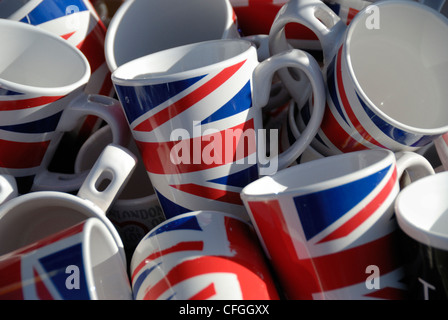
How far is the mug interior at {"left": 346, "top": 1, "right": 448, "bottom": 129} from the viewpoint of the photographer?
3.31 feet

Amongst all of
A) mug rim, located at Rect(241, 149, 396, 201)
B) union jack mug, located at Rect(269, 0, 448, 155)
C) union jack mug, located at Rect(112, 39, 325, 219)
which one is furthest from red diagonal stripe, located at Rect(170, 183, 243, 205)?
union jack mug, located at Rect(269, 0, 448, 155)

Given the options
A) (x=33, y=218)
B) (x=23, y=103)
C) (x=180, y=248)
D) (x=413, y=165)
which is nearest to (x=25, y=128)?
(x=23, y=103)

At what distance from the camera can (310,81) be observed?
94cm

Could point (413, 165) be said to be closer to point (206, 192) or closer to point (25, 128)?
point (206, 192)

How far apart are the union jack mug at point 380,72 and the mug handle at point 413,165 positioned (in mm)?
36

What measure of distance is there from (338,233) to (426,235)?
110 millimetres

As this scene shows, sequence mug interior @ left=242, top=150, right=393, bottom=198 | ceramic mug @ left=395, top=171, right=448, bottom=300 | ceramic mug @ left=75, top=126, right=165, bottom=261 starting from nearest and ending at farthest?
ceramic mug @ left=395, top=171, right=448, bottom=300 < mug interior @ left=242, top=150, right=393, bottom=198 < ceramic mug @ left=75, top=126, right=165, bottom=261

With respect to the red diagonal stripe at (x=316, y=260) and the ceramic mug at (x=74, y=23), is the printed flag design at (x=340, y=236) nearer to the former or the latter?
the red diagonal stripe at (x=316, y=260)

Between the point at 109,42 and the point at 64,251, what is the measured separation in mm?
509

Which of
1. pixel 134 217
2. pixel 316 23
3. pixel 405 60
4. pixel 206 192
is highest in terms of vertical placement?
pixel 316 23

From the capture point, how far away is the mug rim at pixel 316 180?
73 centimetres

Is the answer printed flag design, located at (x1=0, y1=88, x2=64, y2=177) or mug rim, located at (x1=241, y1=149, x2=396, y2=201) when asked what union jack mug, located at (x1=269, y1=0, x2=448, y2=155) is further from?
printed flag design, located at (x1=0, y1=88, x2=64, y2=177)

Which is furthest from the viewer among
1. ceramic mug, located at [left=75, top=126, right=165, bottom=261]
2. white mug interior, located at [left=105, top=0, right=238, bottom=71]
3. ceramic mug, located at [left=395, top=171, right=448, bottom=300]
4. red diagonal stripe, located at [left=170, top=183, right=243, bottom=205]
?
white mug interior, located at [left=105, top=0, right=238, bottom=71]

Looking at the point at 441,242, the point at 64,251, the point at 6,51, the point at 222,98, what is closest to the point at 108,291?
the point at 64,251
